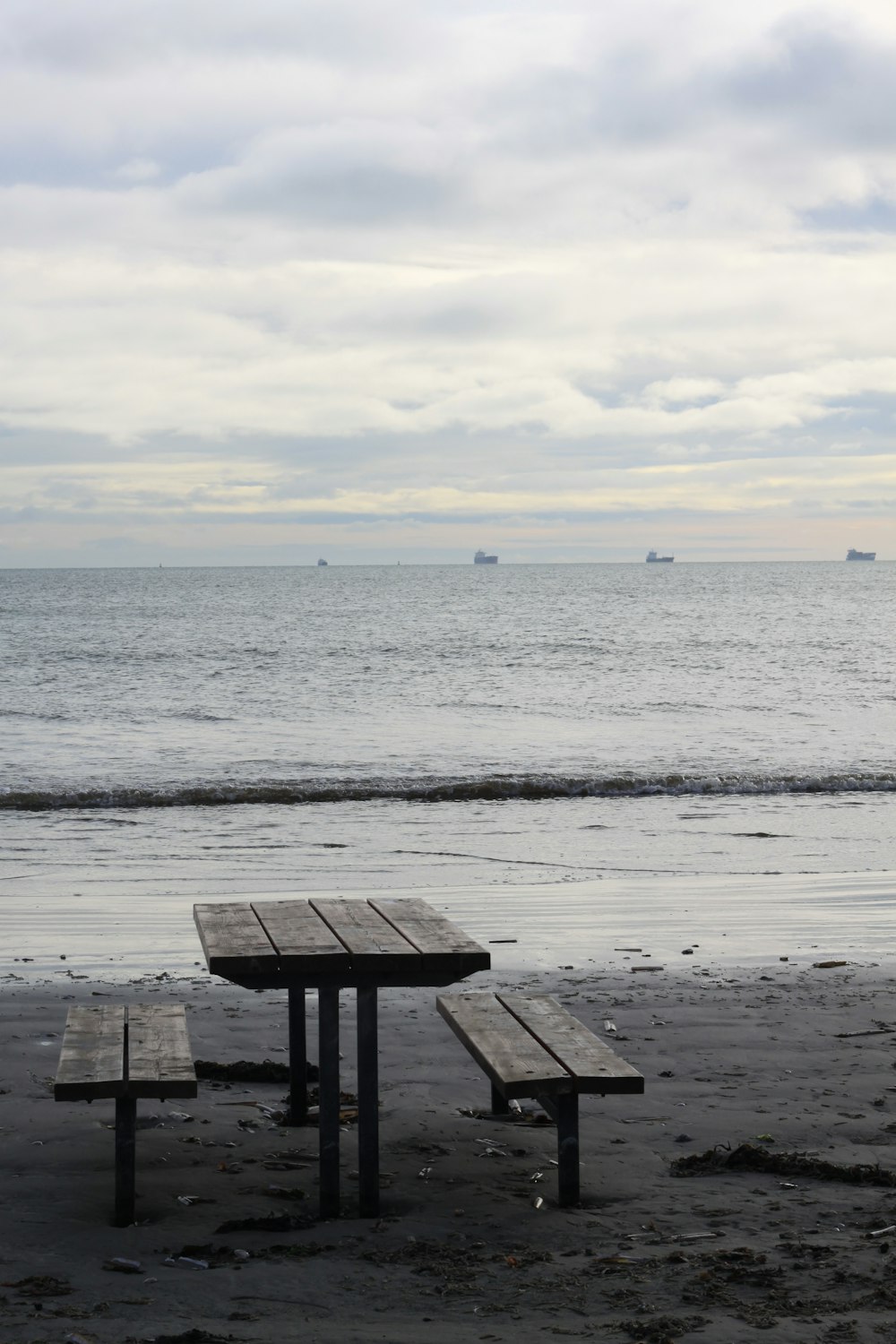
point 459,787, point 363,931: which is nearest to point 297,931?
point 363,931

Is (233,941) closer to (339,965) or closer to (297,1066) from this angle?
(339,965)

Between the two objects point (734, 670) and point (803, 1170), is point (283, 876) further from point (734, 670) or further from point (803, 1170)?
point (734, 670)

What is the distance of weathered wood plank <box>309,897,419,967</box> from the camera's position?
3578mm

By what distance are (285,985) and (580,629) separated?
53815mm

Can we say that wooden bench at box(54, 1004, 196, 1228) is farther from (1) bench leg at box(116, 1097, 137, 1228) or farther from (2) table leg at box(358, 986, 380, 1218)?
(2) table leg at box(358, 986, 380, 1218)

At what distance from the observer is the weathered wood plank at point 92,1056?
3438 mm

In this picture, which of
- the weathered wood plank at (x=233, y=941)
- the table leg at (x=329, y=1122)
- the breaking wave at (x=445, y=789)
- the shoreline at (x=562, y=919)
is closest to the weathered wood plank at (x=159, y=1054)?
the weathered wood plank at (x=233, y=941)

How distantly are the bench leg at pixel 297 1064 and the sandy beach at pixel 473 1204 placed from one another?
9cm

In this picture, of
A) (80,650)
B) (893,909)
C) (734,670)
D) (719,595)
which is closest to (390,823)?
(893,909)

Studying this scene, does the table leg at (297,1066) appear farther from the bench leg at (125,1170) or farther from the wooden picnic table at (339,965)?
the bench leg at (125,1170)

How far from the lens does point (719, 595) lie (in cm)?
9994

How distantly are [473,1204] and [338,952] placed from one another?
98 cm

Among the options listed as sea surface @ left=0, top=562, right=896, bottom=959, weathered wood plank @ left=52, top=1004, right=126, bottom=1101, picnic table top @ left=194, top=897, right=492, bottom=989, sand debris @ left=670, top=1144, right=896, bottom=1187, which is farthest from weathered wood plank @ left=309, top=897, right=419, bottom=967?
sea surface @ left=0, top=562, right=896, bottom=959

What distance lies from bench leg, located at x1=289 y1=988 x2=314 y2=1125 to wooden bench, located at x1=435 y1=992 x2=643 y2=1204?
55 centimetres
